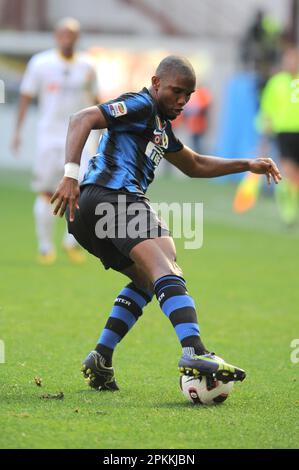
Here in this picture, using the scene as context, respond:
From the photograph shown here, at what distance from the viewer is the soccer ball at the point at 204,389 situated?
600 centimetres

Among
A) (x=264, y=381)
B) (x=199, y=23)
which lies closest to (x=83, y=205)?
(x=264, y=381)

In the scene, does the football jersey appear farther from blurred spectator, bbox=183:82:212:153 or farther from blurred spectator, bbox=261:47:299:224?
blurred spectator, bbox=183:82:212:153

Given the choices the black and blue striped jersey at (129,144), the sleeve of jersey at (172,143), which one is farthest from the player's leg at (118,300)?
the sleeve of jersey at (172,143)

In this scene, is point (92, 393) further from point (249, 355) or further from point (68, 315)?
point (68, 315)

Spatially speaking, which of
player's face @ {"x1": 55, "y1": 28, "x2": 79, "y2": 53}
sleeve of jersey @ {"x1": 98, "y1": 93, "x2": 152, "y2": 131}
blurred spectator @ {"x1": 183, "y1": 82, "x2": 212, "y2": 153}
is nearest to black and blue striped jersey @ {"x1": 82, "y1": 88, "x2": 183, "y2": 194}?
sleeve of jersey @ {"x1": 98, "y1": 93, "x2": 152, "y2": 131}

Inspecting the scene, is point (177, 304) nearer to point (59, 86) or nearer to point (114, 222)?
point (114, 222)

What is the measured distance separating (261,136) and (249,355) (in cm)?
1713

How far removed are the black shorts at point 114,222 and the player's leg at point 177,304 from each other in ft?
0.23

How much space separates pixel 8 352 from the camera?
754cm

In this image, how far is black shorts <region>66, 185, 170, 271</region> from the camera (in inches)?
244

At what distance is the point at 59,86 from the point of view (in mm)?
13047

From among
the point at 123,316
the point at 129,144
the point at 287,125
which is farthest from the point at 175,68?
the point at 287,125

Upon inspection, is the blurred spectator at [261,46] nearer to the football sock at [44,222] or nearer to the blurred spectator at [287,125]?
the blurred spectator at [287,125]

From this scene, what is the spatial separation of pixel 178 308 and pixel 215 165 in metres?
1.23
